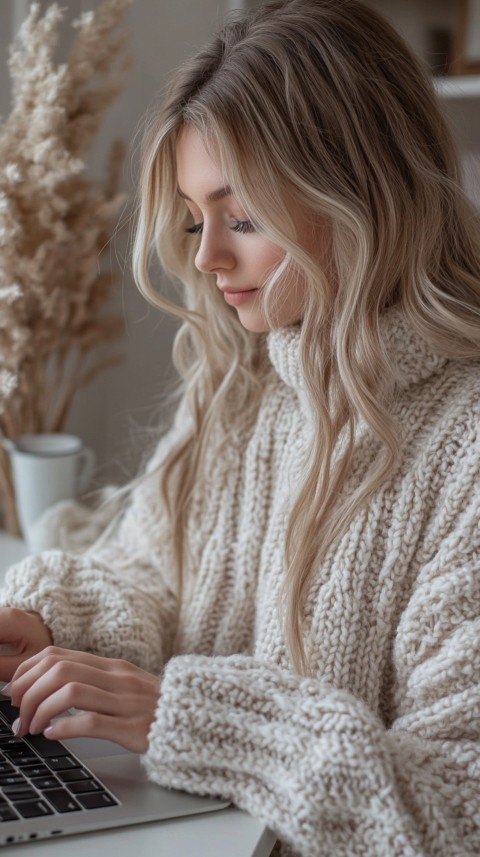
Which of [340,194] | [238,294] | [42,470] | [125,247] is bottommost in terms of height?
[42,470]

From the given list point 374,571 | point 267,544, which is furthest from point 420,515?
point 267,544

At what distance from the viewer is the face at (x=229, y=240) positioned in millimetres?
960

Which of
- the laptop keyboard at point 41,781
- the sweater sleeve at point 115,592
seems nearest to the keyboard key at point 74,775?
the laptop keyboard at point 41,781

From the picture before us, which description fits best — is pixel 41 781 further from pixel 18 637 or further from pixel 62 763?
pixel 18 637

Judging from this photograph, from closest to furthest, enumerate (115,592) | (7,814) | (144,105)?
(7,814)
(115,592)
(144,105)

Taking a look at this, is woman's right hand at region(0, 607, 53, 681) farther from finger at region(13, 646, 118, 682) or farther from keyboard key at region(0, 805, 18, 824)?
keyboard key at region(0, 805, 18, 824)

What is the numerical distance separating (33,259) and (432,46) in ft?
2.35

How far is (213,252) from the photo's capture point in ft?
3.19

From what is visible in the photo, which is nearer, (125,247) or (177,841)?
(177,841)

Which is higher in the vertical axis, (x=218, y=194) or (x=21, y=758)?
(x=218, y=194)

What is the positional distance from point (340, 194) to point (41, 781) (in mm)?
589

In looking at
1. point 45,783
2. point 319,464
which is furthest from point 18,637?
point 319,464

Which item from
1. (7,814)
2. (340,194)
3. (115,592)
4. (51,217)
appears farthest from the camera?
(51,217)

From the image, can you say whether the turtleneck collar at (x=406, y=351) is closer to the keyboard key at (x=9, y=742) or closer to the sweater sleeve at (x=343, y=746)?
the sweater sleeve at (x=343, y=746)
